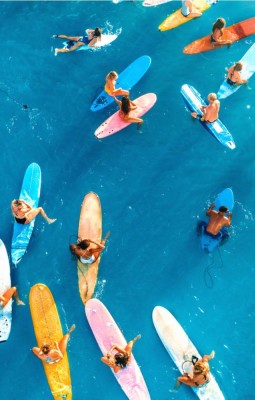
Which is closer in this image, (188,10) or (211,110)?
(211,110)

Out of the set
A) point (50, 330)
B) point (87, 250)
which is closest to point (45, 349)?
point (50, 330)

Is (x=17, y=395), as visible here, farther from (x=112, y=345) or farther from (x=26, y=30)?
(x=26, y=30)

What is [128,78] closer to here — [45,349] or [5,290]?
[5,290]

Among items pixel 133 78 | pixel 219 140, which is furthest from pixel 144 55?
pixel 219 140

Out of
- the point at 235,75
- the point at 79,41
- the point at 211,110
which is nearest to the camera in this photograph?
the point at 211,110

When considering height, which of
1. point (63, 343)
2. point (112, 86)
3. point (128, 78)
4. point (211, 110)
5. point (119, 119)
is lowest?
point (63, 343)

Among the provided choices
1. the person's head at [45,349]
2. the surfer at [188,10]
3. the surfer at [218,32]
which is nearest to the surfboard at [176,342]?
the person's head at [45,349]

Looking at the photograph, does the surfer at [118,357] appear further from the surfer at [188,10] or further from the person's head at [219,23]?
the surfer at [188,10]
